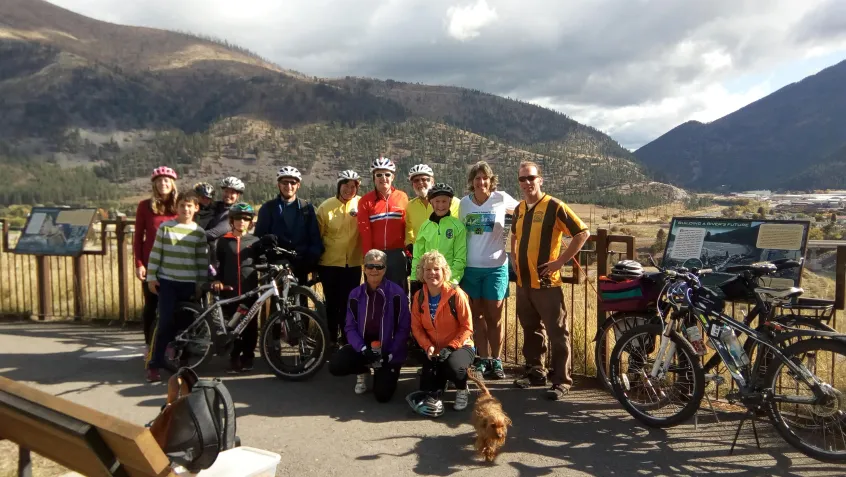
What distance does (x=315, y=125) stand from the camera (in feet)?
444

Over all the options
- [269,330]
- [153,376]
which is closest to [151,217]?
[153,376]

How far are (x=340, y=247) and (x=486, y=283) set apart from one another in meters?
1.80

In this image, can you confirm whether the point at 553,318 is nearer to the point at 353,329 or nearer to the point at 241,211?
the point at 353,329

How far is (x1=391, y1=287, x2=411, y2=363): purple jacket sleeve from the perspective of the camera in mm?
5285

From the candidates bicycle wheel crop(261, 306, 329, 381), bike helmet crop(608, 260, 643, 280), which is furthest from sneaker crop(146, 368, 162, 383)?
bike helmet crop(608, 260, 643, 280)

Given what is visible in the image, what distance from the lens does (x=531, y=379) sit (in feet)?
18.5

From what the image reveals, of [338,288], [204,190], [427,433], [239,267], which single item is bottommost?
[427,433]

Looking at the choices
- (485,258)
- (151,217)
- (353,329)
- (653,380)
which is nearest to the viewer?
(653,380)

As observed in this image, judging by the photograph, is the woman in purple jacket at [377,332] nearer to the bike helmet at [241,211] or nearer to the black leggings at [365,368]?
the black leggings at [365,368]

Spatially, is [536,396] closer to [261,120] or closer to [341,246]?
[341,246]

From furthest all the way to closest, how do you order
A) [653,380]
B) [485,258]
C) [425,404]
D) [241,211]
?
1. [241,211]
2. [485,258]
3. [425,404]
4. [653,380]

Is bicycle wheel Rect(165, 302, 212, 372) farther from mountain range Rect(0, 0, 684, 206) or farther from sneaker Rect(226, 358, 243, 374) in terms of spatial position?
mountain range Rect(0, 0, 684, 206)

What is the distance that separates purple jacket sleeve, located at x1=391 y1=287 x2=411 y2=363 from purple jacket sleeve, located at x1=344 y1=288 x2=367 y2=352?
0.32m

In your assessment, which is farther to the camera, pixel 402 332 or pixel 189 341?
pixel 189 341
